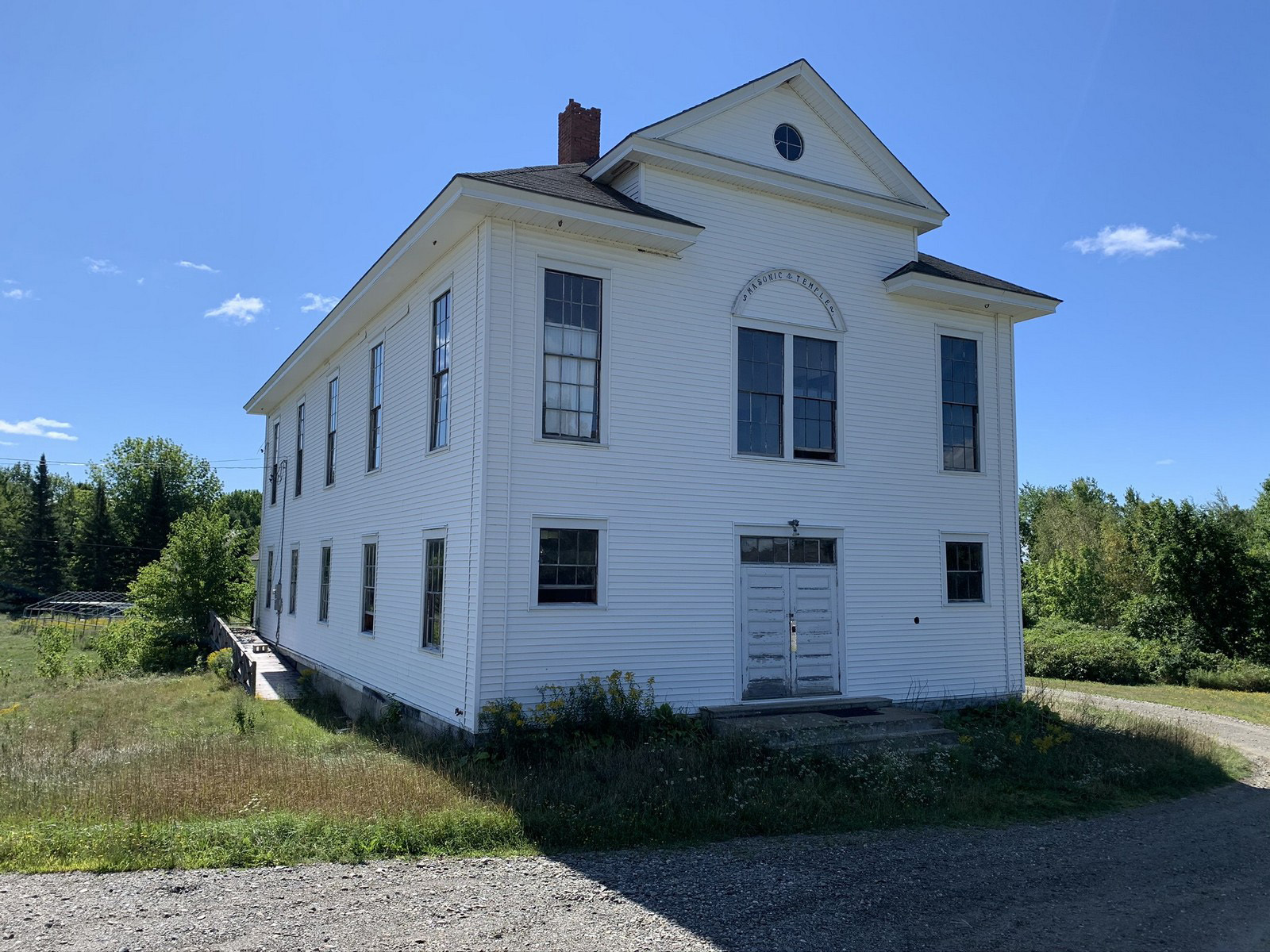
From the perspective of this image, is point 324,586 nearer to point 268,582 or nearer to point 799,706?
point 268,582

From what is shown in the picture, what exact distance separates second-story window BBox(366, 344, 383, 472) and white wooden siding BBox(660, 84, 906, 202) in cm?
643

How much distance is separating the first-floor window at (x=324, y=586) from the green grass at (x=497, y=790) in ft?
17.7

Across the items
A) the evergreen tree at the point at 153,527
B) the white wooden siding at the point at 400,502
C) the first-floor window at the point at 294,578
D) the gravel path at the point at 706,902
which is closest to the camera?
the gravel path at the point at 706,902

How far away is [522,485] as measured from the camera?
1209 cm

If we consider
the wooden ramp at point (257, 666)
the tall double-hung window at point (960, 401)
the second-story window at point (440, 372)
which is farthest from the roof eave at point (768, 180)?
the wooden ramp at point (257, 666)

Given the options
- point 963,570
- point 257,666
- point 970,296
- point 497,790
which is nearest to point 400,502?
point 497,790

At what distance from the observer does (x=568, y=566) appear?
1234cm

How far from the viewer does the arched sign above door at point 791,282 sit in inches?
551

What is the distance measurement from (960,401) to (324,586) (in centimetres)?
1372

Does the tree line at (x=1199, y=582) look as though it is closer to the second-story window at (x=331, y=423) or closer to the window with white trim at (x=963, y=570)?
the window with white trim at (x=963, y=570)

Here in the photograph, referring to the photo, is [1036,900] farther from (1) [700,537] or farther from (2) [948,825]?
(1) [700,537]

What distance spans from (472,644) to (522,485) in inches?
84.8

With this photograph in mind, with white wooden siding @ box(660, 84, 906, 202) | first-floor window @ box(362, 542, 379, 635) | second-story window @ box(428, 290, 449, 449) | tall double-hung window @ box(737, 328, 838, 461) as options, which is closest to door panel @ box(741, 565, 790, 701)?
tall double-hung window @ box(737, 328, 838, 461)

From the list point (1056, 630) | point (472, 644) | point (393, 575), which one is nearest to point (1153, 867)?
point (472, 644)
